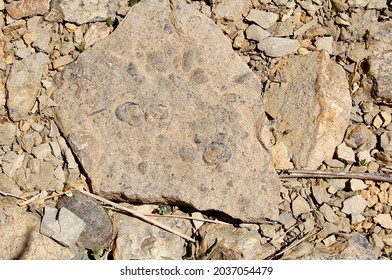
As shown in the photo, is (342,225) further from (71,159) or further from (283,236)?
(71,159)

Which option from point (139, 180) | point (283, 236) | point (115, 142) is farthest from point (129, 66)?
point (283, 236)

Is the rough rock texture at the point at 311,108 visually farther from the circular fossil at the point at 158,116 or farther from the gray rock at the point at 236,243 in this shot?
the circular fossil at the point at 158,116

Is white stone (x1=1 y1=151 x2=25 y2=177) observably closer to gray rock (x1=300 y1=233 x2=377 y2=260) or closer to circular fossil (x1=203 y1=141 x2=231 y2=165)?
circular fossil (x1=203 y1=141 x2=231 y2=165)

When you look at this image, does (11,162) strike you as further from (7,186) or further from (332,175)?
(332,175)

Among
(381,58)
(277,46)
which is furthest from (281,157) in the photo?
(381,58)

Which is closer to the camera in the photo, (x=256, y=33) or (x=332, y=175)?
(x=332, y=175)
